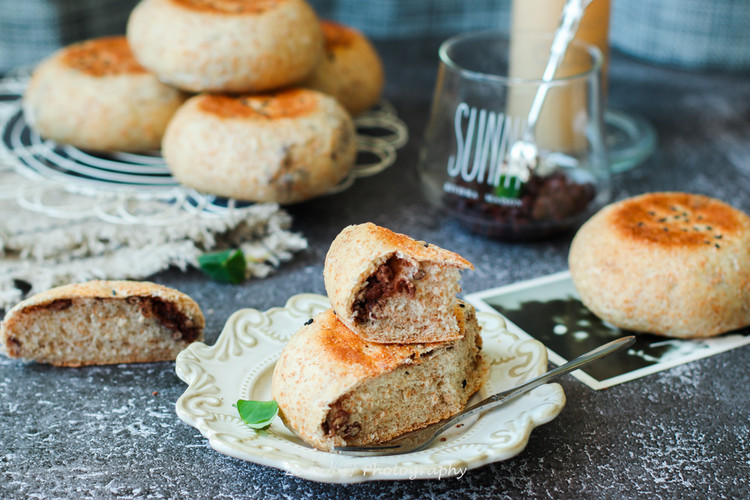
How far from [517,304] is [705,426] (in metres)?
0.41

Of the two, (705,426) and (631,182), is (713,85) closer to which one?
(631,182)

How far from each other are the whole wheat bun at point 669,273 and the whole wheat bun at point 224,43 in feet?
2.50

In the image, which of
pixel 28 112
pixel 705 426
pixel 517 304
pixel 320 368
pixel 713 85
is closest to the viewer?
pixel 320 368

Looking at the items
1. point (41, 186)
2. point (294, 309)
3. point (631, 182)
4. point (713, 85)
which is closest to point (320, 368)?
point (294, 309)

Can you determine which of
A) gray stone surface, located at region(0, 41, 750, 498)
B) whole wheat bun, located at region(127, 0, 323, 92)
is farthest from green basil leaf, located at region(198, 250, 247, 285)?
whole wheat bun, located at region(127, 0, 323, 92)

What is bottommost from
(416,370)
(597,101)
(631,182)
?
(631,182)

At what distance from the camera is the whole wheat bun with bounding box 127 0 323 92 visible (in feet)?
5.28

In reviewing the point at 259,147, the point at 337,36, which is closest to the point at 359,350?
the point at 259,147

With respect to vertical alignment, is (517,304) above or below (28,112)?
below

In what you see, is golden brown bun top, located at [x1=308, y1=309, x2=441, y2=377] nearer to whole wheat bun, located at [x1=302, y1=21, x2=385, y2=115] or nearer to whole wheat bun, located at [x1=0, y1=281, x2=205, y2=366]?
whole wheat bun, located at [x1=0, y1=281, x2=205, y2=366]

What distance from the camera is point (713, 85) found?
2.56 m

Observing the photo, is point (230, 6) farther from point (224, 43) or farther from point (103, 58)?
point (103, 58)

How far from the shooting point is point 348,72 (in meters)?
1.96

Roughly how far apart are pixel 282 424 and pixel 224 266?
516 millimetres
